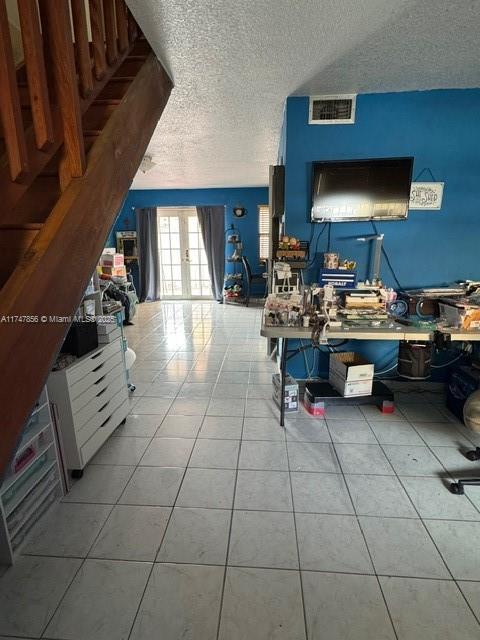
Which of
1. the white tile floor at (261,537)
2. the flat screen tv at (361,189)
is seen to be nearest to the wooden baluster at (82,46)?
the flat screen tv at (361,189)

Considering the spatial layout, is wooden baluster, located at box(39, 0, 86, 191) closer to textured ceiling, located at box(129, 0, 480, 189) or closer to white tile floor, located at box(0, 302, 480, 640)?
textured ceiling, located at box(129, 0, 480, 189)

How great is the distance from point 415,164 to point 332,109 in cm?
83

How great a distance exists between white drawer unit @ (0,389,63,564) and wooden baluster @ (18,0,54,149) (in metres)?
1.22

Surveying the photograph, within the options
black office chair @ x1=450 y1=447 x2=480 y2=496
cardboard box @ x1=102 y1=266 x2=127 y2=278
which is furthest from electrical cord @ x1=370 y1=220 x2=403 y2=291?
cardboard box @ x1=102 y1=266 x2=127 y2=278

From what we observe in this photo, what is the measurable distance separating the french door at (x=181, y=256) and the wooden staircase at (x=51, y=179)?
5.76 m

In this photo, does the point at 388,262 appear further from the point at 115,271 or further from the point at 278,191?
the point at 115,271

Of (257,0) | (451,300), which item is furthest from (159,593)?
(257,0)

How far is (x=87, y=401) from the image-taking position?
1.98 meters

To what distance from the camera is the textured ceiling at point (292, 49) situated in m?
1.64

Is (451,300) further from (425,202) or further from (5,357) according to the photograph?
(5,357)

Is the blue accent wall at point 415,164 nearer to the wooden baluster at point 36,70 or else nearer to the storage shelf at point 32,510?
the wooden baluster at point 36,70

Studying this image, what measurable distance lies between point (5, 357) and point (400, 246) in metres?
2.93

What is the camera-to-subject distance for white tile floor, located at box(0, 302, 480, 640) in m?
1.22

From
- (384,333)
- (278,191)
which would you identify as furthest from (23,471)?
(278,191)
